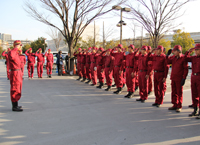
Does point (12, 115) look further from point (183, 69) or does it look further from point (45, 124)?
point (183, 69)

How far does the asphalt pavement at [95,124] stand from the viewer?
360cm

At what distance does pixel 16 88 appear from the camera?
537 cm

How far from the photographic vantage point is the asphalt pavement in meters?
3.60

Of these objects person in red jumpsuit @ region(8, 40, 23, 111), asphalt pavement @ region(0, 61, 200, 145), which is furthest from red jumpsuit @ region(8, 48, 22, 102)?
asphalt pavement @ region(0, 61, 200, 145)

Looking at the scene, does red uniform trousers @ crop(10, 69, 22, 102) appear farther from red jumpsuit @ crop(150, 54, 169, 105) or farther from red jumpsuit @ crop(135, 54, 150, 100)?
red jumpsuit @ crop(150, 54, 169, 105)

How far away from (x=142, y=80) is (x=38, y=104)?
3.86 m

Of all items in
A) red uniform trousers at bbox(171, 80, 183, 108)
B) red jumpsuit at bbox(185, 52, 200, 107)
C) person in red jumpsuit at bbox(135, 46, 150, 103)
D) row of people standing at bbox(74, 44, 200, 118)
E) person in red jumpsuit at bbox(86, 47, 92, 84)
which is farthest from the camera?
person in red jumpsuit at bbox(86, 47, 92, 84)

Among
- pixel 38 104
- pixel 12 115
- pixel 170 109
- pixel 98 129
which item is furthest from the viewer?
pixel 38 104

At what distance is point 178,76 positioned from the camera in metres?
5.41

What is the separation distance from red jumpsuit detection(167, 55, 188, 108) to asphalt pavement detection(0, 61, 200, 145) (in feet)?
1.42

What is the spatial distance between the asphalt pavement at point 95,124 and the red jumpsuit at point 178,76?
43 cm

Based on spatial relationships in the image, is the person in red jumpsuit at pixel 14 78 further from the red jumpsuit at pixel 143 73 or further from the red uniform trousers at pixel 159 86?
the red uniform trousers at pixel 159 86

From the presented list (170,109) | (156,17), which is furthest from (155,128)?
(156,17)

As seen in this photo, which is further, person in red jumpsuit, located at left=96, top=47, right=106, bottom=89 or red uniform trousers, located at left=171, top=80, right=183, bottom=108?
person in red jumpsuit, located at left=96, top=47, right=106, bottom=89
